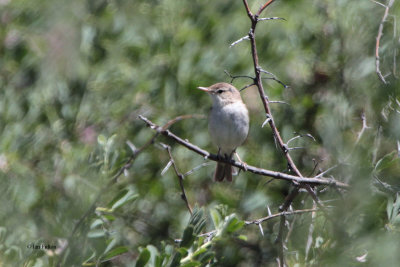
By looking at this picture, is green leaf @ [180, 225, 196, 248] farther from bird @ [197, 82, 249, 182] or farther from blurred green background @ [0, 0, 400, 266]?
bird @ [197, 82, 249, 182]

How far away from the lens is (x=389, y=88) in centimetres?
97

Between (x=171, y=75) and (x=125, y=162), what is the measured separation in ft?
7.89

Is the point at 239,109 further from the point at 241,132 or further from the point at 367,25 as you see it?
the point at 367,25

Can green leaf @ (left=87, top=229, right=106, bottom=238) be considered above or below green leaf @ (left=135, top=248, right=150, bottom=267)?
above

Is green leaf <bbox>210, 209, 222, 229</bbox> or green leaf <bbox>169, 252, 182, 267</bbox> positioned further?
green leaf <bbox>210, 209, 222, 229</bbox>

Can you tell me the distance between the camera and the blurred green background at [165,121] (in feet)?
3.53

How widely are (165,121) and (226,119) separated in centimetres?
74

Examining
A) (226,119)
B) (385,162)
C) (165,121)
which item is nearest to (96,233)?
(385,162)

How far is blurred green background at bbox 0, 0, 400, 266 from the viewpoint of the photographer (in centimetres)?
108

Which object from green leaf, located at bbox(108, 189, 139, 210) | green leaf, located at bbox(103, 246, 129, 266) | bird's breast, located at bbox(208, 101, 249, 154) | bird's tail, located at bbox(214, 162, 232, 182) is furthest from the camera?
bird's breast, located at bbox(208, 101, 249, 154)

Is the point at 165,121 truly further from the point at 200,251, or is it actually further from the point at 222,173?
the point at 200,251

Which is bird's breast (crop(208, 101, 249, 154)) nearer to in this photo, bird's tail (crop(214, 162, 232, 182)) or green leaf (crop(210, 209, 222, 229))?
bird's tail (crop(214, 162, 232, 182))

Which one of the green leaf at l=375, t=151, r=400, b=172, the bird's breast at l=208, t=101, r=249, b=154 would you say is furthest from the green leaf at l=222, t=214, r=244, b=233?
the bird's breast at l=208, t=101, r=249, b=154

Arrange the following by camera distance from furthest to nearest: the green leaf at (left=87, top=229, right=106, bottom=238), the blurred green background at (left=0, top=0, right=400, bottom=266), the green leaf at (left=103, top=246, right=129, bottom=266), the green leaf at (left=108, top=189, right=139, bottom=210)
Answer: the green leaf at (left=108, top=189, right=139, bottom=210), the green leaf at (left=103, top=246, right=129, bottom=266), the green leaf at (left=87, top=229, right=106, bottom=238), the blurred green background at (left=0, top=0, right=400, bottom=266)
